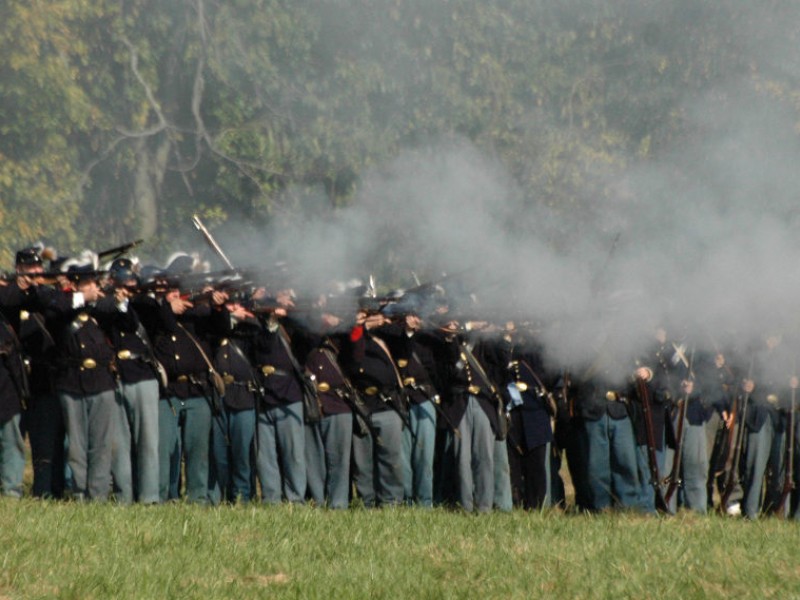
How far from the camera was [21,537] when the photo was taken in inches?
311

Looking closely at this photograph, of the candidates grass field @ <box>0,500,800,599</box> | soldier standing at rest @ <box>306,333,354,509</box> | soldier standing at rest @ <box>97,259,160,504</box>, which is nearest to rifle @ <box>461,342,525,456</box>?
soldier standing at rest @ <box>306,333,354,509</box>

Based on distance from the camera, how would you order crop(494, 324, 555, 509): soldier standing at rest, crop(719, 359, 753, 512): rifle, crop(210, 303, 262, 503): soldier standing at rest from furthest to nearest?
crop(719, 359, 753, 512): rifle
crop(494, 324, 555, 509): soldier standing at rest
crop(210, 303, 262, 503): soldier standing at rest

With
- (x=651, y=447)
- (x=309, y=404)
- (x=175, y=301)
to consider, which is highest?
(x=175, y=301)

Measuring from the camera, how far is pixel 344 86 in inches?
554

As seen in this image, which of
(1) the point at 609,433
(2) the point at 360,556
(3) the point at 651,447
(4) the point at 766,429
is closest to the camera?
(2) the point at 360,556

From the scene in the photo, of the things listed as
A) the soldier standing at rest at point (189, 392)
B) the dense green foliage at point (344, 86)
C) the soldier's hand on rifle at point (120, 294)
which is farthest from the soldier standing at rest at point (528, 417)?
the soldier's hand on rifle at point (120, 294)

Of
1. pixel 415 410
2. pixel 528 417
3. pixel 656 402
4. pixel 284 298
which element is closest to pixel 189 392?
pixel 284 298

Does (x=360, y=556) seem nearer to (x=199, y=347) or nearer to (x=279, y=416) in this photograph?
(x=279, y=416)

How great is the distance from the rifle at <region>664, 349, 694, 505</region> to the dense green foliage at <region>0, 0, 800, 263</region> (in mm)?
2498

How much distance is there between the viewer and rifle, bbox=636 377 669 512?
436 inches

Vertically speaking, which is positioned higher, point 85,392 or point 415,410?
point 85,392

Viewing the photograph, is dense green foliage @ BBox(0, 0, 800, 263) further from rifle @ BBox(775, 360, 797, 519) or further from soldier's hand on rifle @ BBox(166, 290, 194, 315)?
soldier's hand on rifle @ BBox(166, 290, 194, 315)

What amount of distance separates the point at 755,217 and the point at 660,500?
2333mm

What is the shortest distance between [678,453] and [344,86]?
4.89 m
